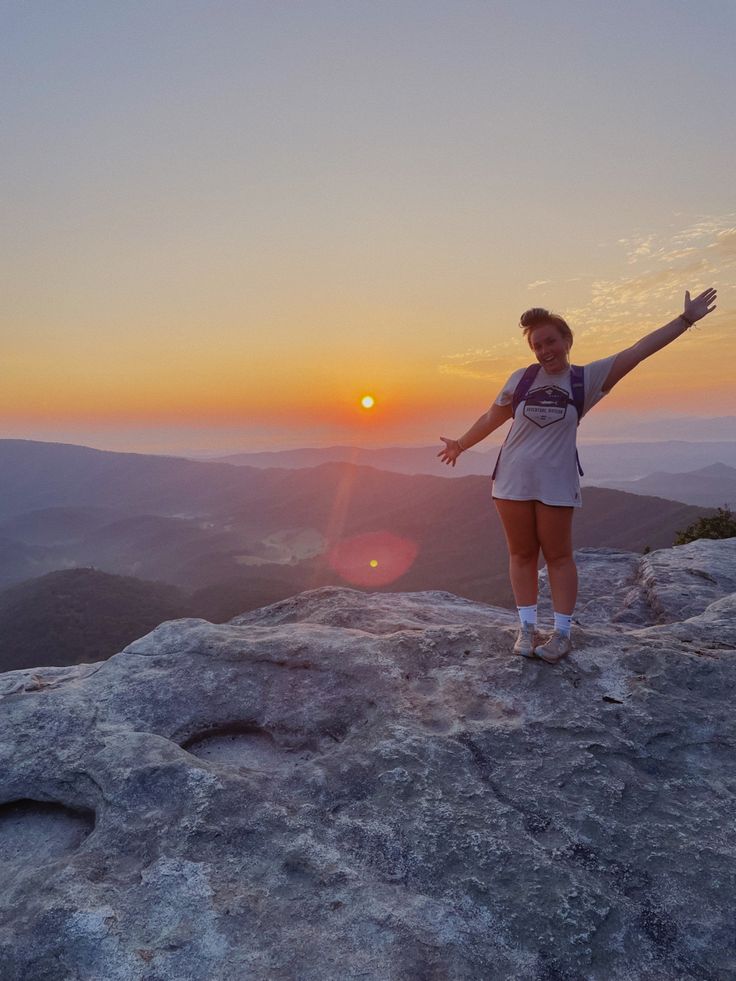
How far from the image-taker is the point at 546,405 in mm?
5266

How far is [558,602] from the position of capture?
5.55 m

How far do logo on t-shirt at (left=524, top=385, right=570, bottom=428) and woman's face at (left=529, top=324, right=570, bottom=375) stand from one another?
0.20 meters

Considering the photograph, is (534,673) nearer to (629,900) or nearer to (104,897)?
(629,900)

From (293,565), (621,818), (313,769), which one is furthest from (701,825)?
(293,565)

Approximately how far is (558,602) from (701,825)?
2.22 metres

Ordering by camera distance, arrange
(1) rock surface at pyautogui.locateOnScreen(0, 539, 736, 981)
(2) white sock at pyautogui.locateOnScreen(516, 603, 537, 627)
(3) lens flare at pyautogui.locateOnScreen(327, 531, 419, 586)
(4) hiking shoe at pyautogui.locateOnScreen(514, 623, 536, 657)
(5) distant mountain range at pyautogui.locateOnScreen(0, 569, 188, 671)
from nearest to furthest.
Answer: (1) rock surface at pyautogui.locateOnScreen(0, 539, 736, 981) → (4) hiking shoe at pyautogui.locateOnScreen(514, 623, 536, 657) → (2) white sock at pyautogui.locateOnScreen(516, 603, 537, 627) → (5) distant mountain range at pyautogui.locateOnScreen(0, 569, 188, 671) → (3) lens flare at pyautogui.locateOnScreen(327, 531, 419, 586)

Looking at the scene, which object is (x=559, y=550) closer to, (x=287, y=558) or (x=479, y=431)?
(x=479, y=431)

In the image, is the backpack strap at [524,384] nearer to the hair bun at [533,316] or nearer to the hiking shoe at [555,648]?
the hair bun at [533,316]

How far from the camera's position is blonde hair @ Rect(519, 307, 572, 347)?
16.8ft

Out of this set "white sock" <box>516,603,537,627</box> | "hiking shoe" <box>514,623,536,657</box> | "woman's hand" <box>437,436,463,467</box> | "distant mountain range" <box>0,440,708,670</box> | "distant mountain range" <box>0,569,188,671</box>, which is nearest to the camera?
"hiking shoe" <box>514,623,536,657</box>

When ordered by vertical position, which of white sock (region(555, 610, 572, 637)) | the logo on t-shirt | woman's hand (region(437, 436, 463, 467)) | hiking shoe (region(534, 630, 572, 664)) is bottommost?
hiking shoe (region(534, 630, 572, 664))

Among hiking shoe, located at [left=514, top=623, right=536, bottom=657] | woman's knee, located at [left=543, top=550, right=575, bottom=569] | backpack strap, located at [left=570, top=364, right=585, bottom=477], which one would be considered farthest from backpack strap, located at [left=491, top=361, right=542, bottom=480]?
hiking shoe, located at [left=514, top=623, right=536, bottom=657]

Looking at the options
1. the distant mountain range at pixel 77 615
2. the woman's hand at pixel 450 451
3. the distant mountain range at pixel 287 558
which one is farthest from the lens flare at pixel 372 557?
the woman's hand at pixel 450 451

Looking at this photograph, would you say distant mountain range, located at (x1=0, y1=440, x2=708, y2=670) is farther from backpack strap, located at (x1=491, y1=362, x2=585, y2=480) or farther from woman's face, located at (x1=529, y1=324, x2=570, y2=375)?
woman's face, located at (x1=529, y1=324, x2=570, y2=375)
